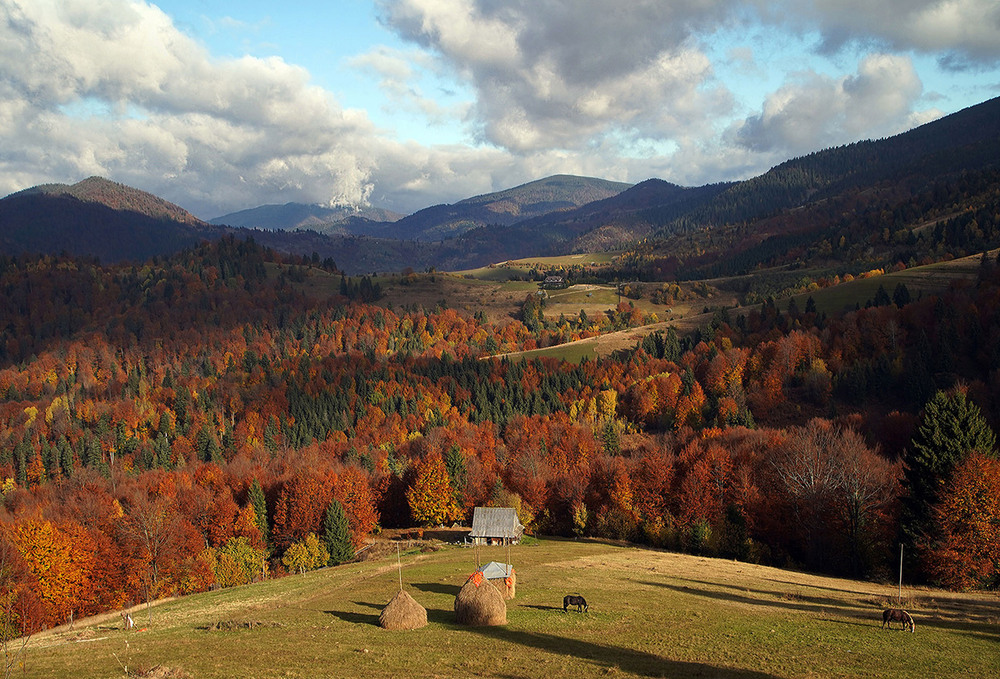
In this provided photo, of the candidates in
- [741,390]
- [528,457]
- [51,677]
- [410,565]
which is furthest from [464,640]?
[741,390]

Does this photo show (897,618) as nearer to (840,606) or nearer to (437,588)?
(840,606)

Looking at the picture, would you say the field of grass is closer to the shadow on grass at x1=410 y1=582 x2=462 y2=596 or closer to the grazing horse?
the shadow on grass at x1=410 y1=582 x2=462 y2=596

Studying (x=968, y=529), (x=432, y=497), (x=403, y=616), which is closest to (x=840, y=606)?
(x=968, y=529)

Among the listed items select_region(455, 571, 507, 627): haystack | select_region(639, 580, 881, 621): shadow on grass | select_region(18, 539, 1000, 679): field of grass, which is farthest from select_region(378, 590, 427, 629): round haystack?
select_region(639, 580, 881, 621): shadow on grass

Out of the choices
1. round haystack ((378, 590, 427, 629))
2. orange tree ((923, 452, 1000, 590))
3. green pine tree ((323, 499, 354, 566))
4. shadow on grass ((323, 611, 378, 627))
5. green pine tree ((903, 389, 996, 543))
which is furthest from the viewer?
green pine tree ((323, 499, 354, 566))

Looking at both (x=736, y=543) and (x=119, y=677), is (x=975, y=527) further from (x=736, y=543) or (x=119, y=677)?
(x=119, y=677)
